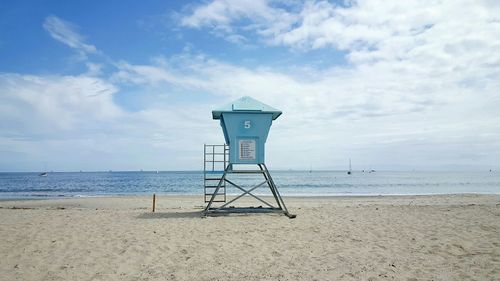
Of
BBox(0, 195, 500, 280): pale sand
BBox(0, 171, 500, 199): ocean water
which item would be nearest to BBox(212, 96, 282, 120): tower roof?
BBox(0, 195, 500, 280): pale sand

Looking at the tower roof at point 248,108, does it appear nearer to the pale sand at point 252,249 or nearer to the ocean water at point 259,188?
the pale sand at point 252,249

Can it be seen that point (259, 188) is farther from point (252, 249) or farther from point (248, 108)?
point (252, 249)

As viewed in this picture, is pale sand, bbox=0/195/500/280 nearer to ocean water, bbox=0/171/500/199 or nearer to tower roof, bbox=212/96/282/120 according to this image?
tower roof, bbox=212/96/282/120

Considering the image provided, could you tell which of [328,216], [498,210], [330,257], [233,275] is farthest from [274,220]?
[498,210]

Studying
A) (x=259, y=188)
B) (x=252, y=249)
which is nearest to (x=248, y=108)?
(x=252, y=249)

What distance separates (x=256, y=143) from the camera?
12289mm

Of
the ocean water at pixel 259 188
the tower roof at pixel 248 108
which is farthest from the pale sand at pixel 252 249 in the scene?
the ocean water at pixel 259 188

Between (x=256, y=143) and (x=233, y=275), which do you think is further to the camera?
(x=256, y=143)

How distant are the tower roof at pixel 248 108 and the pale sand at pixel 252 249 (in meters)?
3.63

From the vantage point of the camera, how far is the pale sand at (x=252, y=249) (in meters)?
6.02

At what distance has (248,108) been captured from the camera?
1215 centimetres

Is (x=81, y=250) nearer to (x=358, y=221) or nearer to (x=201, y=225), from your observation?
(x=201, y=225)

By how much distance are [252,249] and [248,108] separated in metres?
5.79

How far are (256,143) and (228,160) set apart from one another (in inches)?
45.2
